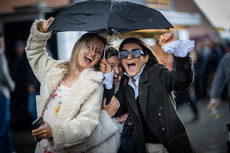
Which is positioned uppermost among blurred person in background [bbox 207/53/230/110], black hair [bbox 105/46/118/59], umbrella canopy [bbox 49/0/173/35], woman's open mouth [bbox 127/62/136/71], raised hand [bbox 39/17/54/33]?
umbrella canopy [bbox 49/0/173/35]

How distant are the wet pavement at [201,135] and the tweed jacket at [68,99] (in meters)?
1.69

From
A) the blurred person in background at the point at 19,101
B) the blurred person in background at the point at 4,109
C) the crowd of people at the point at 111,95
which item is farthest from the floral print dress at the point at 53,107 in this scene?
the blurred person in background at the point at 19,101

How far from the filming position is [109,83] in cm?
254

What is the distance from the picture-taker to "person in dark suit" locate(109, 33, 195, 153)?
2.32 m

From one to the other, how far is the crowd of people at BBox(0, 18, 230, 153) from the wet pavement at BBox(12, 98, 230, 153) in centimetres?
150

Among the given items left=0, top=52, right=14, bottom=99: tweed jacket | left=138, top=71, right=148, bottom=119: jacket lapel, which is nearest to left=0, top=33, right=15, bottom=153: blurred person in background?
left=0, top=52, right=14, bottom=99: tweed jacket

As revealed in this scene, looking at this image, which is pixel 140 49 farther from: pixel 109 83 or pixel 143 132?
pixel 143 132

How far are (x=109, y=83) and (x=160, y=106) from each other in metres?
0.57

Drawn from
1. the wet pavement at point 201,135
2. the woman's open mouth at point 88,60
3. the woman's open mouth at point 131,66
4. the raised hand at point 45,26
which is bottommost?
the wet pavement at point 201,135

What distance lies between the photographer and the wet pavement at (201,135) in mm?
4228

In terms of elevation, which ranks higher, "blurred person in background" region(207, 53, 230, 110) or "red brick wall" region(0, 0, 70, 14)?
"red brick wall" region(0, 0, 70, 14)

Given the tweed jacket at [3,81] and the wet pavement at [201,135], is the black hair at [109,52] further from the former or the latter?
the tweed jacket at [3,81]

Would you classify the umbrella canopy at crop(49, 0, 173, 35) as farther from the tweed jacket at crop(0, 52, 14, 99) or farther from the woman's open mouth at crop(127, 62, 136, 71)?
the tweed jacket at crop(0, 52, 14, 99)

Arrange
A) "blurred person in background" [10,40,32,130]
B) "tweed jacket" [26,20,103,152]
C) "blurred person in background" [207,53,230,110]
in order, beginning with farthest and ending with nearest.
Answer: "blurred person in background" [10,40,32,130] → "blurred person in background" [207,53,230,110] → "tweed jacket" [26,20,103,152]
